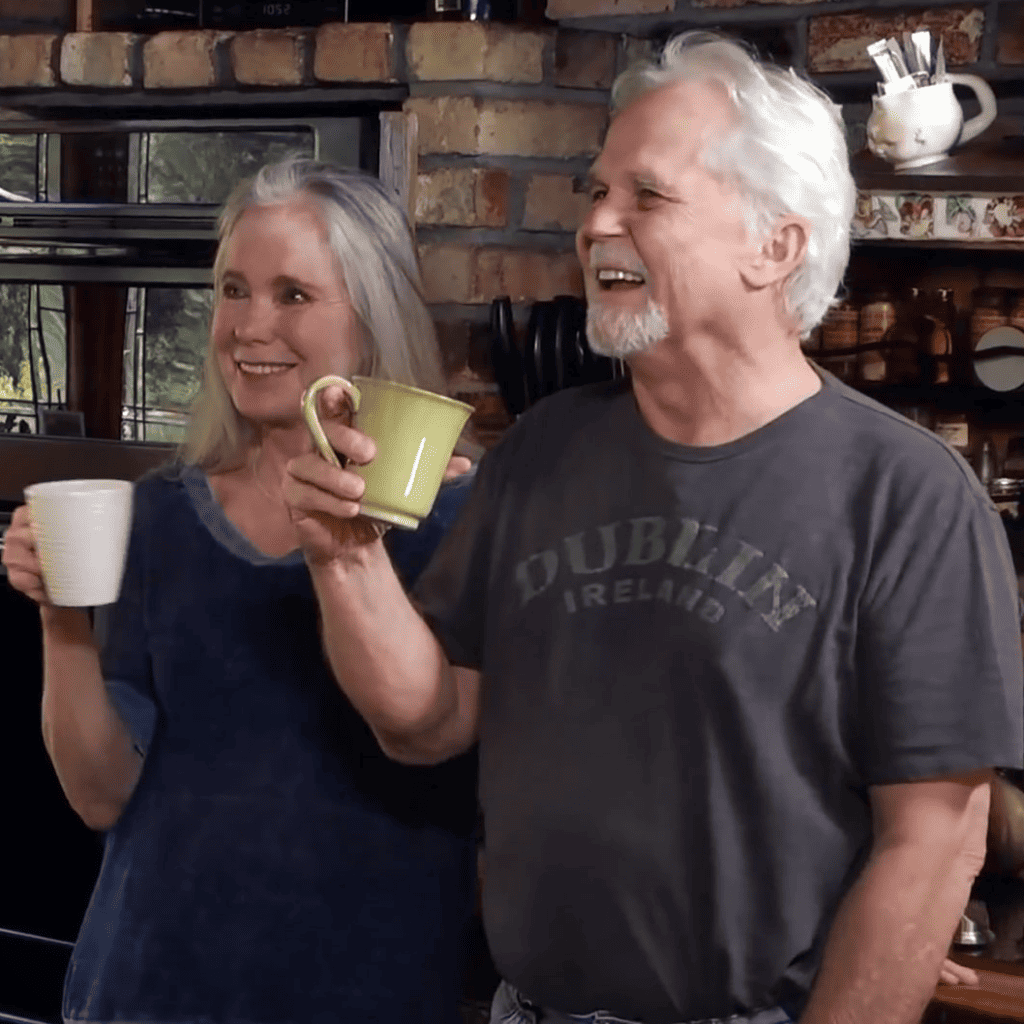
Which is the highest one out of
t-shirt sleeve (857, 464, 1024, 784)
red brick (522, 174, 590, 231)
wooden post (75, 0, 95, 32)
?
wooden post (75, 0, 95, 32)

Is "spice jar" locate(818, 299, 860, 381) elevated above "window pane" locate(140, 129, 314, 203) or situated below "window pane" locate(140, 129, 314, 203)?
below

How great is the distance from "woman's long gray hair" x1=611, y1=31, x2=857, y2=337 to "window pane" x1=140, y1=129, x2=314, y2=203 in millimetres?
960

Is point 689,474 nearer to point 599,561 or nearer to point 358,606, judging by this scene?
point 599,561

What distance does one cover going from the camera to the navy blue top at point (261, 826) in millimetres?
1316

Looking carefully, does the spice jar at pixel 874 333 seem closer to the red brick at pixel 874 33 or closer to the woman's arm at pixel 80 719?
the red brick at pixel 874 33

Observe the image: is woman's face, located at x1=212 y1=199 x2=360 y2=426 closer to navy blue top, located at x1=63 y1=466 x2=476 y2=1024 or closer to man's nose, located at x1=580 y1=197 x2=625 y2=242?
navy blue top, located at x1=63 y1=466 x2=476 y2=1024

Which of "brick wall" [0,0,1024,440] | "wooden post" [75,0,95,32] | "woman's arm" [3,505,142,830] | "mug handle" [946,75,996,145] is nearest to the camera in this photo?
"woman's arm" [3,505,142,830]

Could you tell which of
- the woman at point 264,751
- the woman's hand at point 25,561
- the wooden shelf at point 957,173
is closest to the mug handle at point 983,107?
the wooden shelf at point 957,173

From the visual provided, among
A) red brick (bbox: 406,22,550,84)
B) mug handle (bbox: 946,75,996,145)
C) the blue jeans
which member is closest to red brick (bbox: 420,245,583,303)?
red brick (bbox: 406,22,550,84)

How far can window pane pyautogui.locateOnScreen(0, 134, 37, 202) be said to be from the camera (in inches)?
82.9

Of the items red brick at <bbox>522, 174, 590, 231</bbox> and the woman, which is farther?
red brick at <bbox>522, 174, 590, 231</bbox>

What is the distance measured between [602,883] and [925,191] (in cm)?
110

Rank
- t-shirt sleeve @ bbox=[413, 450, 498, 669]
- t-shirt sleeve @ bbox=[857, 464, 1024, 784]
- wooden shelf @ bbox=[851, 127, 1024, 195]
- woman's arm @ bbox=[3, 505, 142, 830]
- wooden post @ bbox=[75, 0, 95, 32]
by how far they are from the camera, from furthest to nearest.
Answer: wooden post @ bbox=[75, 0, 95, 32], wooden shelf @ bbox=[851, 127, 1024, 195], woman's arm @ bbox=[3, 505, 142, 830], t-shirt sleeve @ bbox=[413, 450, 498, 669], t-shirt sleeve @ bbox=[857, 464, 1024, 784]

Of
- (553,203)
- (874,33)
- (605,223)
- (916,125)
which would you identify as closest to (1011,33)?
(874,33)
